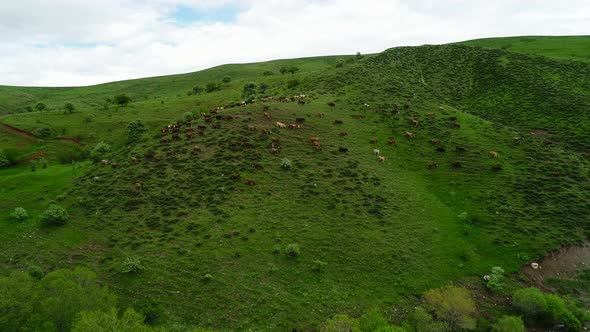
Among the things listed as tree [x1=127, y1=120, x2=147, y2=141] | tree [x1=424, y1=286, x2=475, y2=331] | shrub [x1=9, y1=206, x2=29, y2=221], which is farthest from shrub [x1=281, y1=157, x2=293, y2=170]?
tree [x1=127, y1=120, x2=147, y2=141]

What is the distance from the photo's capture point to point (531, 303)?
31.1 m

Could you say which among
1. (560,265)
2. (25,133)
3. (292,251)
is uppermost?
(25,133)

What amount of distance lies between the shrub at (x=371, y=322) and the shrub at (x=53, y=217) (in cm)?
3419

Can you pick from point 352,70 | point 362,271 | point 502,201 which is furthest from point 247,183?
point 352,70

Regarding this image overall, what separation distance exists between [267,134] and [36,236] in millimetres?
32888

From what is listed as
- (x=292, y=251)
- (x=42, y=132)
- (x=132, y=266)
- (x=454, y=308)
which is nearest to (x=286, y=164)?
(x=292, y=251)

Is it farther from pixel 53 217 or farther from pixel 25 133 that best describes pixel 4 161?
pixel 53 217

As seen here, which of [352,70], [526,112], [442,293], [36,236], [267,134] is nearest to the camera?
[442,293]

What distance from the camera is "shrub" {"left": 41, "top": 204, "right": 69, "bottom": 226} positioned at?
40.3m

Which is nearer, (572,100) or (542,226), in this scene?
(542,226)

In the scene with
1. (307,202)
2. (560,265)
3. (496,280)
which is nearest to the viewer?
(496,280)

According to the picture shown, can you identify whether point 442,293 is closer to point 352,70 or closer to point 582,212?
point 582,212

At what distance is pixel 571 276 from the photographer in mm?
36031

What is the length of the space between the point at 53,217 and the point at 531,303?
1899 inches
